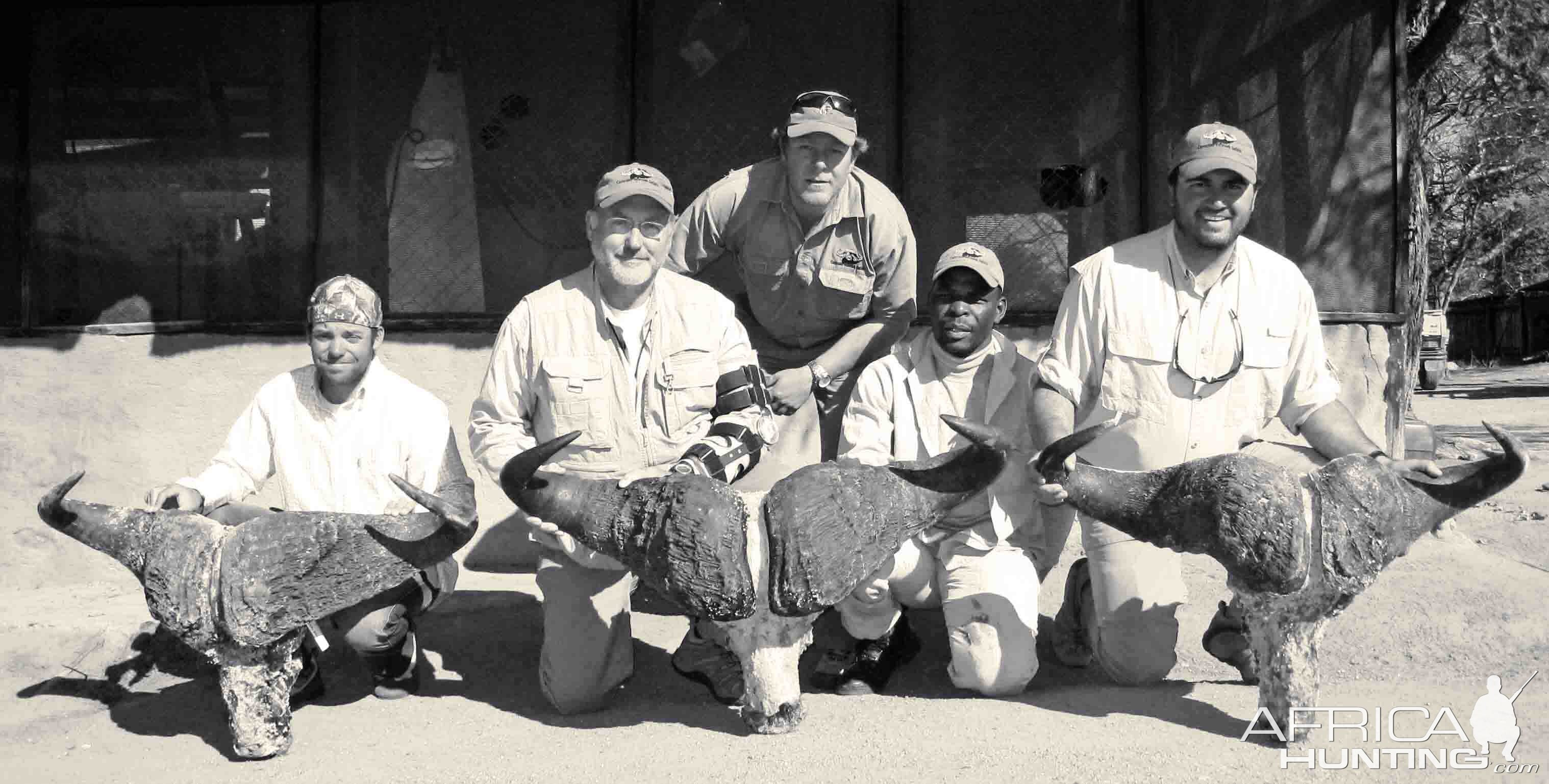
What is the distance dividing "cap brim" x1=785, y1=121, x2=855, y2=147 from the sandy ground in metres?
1.99

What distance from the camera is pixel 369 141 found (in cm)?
662

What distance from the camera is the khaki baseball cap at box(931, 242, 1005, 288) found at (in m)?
4.64

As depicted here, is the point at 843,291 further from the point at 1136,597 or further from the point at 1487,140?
the point at 1487,140

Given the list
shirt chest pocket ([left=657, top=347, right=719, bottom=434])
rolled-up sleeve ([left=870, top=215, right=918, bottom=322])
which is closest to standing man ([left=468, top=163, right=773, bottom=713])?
shirt chest pocket ([left=657, top=347, right=719, bottom=434])

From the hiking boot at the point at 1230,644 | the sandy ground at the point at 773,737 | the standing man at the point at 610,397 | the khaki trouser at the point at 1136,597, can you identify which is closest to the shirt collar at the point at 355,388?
the standing man at the point at 610,397

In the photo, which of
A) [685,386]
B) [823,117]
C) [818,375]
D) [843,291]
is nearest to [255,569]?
[685,386]

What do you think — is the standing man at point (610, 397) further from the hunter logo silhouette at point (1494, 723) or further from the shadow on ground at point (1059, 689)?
the hunter logo silhouette at point (1494, 723)

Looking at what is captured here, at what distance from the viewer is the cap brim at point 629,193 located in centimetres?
439

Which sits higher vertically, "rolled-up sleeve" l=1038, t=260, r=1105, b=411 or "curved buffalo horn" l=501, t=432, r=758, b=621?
"rolled-up sleeve" l=1038, t=260, r=1105, b=411

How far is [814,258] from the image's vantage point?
5285 millimetres

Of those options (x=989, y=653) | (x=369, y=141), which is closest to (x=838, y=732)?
(x=989, y=653)

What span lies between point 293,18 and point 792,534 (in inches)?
187

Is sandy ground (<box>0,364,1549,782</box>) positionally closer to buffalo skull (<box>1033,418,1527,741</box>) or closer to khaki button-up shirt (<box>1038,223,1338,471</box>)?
buffalo skull (<box>1033,418,1527,741</box>)

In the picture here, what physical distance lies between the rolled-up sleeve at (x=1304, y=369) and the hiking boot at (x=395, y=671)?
3330 mm
